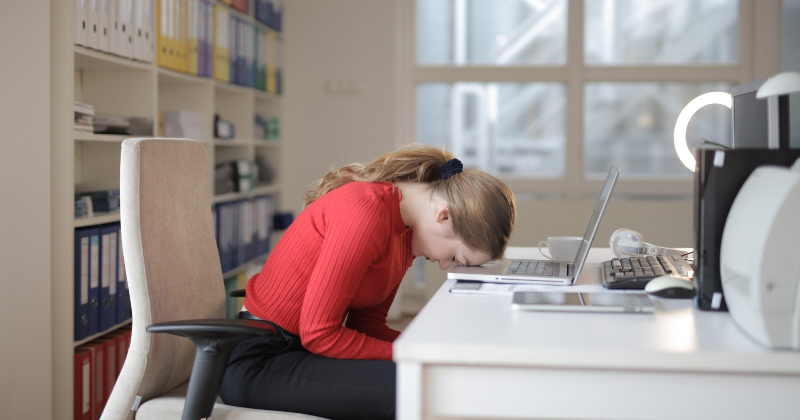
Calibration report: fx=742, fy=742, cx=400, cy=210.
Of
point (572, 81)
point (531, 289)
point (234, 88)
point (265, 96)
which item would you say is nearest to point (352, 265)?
point (531, 289)

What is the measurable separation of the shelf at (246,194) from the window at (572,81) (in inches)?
36.8

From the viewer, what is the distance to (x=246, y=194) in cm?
363

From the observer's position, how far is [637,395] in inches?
35.0

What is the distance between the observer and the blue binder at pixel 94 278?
2.26 meters

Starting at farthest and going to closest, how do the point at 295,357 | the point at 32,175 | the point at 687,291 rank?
the point at 32,175, the point at 295,357, the point at 687,291

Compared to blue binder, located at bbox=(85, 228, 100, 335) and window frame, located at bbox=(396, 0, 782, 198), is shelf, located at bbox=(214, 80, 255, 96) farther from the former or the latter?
blue binder, located at bbox=(85, 228, 100, 335)

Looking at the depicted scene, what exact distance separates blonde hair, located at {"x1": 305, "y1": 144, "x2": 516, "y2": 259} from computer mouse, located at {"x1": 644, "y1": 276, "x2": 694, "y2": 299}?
33 cm

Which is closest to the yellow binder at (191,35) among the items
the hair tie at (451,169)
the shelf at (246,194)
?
the shelf at (246,194)

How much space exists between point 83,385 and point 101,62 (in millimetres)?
1035

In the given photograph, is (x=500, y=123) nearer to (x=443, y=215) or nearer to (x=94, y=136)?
(x=94, y=136)

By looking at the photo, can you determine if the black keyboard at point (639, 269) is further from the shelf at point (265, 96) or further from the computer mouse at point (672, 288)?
the shelf at point (265, 96)

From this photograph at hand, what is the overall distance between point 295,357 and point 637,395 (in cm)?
64

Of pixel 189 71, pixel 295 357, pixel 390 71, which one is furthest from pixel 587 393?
pixel 390 71

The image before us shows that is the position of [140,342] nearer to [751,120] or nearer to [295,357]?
[295,357]
